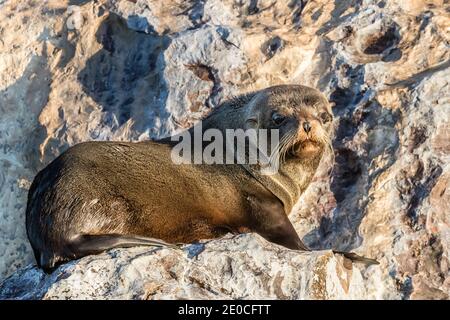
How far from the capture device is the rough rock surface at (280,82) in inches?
307

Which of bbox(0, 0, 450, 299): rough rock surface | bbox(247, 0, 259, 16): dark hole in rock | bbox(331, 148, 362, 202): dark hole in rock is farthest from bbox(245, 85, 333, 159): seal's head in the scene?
bbox(247, 0, 259, 16): dark hole in rock

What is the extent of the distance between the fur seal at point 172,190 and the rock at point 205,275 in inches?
18.6

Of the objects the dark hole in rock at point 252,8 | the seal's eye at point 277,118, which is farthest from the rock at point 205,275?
the dark hole in rock at point 252,8

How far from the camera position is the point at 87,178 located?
288 inches

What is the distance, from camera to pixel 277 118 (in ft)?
27.0

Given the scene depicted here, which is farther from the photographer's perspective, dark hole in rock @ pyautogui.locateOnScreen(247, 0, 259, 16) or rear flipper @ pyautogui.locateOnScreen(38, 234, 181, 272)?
dark hole in rock @ pyautogui.locateOnScreen(247, 0, 259, 16)

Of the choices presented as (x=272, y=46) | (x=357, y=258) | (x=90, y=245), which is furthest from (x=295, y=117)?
(x=90, y=245)

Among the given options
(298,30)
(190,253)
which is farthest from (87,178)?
(298,30)

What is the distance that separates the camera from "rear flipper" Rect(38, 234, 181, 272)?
6727 mm

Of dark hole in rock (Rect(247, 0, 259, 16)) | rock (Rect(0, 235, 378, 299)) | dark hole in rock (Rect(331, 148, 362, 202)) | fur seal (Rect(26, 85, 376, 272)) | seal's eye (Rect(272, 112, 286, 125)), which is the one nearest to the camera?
rock (Rect(0, 235, 378, 299))

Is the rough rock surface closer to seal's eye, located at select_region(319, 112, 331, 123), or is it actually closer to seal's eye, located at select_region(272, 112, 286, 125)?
seal's eye, located at select_region(319, 112, 331, 123)

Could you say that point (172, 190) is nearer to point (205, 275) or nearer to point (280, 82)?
point (205, 275)

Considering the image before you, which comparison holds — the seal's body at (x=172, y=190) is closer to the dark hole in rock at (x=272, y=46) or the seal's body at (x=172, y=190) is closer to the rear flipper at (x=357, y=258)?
the rear flipper at (x=357, y=258)

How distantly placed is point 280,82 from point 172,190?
1.97 meters
